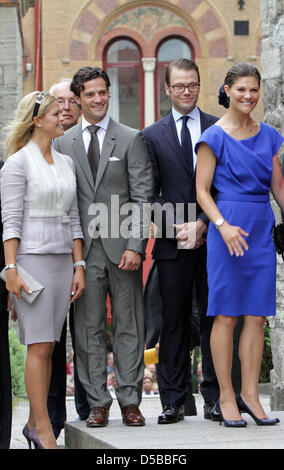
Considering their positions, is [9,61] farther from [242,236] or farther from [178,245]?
[242,236]

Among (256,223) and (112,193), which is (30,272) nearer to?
(112,193)

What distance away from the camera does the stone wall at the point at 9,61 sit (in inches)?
593

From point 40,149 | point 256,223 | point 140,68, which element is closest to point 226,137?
point 256,223

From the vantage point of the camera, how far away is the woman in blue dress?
18.6 feet

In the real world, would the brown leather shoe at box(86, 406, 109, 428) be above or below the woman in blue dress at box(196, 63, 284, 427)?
below

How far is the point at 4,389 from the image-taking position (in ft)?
19.9

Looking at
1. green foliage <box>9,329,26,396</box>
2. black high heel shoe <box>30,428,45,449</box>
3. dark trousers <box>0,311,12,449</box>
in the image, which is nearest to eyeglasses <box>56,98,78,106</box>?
dark trousers <box>0,311,12,449</box>

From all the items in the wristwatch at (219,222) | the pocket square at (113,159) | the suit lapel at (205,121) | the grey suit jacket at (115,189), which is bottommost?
the wristwatch at (219,222)

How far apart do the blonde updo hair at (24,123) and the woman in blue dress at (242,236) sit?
3.04ft

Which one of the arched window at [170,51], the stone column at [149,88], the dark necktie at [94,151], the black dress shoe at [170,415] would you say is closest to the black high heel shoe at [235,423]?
the black dress shoe at [170,415]

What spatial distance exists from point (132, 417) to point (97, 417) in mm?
207

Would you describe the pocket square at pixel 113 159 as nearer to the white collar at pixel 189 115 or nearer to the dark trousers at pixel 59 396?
the white collar at pixel 189 115

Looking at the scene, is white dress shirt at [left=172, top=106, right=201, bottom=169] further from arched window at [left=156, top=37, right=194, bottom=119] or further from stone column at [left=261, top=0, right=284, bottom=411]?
arched window at [left=156, top=37, right=194, bottom=119]

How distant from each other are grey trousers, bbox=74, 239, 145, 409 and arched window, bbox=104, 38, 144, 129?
51.2 feet
